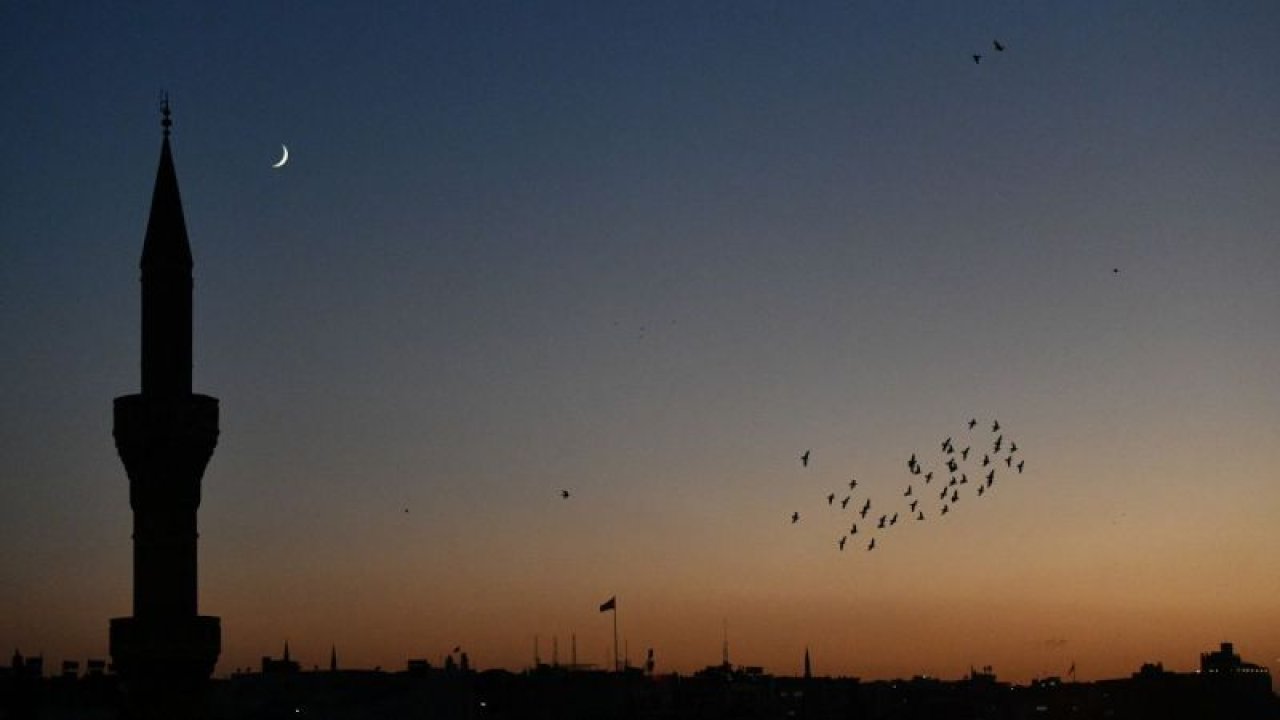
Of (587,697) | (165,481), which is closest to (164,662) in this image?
(165,481)

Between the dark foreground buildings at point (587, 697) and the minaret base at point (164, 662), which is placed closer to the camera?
the minaret base at point (164, 662)

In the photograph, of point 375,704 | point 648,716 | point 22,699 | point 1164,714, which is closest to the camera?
point 22,699

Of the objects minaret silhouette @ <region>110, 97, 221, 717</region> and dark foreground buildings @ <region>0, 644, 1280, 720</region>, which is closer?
minaret silhouette @ <region>110, 97, 221, 717</region>

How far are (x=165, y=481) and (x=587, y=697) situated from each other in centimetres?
8603

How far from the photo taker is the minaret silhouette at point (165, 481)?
200ft

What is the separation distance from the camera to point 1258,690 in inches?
7603

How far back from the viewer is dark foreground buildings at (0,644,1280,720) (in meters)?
114

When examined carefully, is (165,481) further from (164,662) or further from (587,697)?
(587,697)

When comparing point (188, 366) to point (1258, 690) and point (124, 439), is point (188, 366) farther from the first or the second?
point (1258, 690)

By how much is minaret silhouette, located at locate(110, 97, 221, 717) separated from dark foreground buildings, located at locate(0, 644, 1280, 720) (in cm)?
362

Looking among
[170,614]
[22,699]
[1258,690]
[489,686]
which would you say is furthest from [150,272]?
[1258,690]

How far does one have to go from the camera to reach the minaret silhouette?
2403 inches

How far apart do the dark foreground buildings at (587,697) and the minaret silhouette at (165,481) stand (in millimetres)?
3625

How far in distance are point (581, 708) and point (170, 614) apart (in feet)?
278
